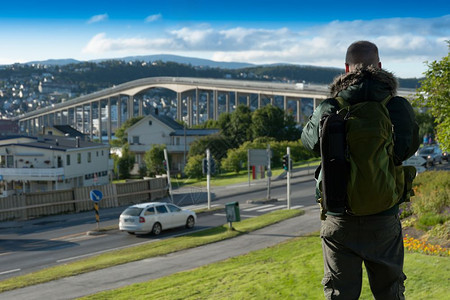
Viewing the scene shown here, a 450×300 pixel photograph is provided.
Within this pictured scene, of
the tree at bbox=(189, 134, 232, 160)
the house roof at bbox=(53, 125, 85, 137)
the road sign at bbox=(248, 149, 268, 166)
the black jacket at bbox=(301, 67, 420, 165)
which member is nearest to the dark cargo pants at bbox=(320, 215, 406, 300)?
the black jacket at bbox=(301, 67, 420, 165)

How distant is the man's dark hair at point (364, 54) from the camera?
4.06m

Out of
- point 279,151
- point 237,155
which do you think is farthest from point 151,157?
point 279,151

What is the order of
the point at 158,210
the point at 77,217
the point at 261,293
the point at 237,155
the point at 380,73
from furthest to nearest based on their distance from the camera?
the point at 237,155 → the point at 77,217 → the point at 158,210 → the point at 261,293 → the point at 380,73

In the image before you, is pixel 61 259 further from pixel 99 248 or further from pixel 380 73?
pixel 380 73

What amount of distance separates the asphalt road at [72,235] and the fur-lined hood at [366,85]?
54.3ft

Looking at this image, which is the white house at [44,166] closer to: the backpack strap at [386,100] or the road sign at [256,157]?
the road sign at [256,157]

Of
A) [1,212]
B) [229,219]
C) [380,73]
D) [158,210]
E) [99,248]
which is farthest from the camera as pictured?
[1,212]

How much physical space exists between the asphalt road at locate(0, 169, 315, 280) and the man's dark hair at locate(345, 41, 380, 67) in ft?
54.3

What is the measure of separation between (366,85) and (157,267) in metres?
13.5

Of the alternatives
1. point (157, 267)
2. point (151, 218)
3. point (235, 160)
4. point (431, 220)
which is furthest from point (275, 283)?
point (235, 160)

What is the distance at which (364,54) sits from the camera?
13.3 ft

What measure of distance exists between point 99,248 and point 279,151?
4859cm

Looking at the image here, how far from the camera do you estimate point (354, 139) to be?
3652 millimetres

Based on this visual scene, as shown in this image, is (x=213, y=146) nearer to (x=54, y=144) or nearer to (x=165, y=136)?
(x=165, y=136)
